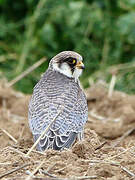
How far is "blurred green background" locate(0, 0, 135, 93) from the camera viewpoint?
14281 mm

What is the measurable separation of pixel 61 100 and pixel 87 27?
24.1 ft

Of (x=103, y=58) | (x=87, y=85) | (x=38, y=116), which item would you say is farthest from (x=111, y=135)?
(x=103, y=58)

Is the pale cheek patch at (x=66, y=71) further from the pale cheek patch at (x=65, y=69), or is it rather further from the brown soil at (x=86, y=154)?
the brown soil at (x=86, y=154)

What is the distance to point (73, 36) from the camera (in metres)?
14.7

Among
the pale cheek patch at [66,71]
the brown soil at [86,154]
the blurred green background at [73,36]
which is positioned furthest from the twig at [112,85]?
the pale cheek patch at [66,71]

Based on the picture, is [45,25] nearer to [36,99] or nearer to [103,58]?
[103,58]

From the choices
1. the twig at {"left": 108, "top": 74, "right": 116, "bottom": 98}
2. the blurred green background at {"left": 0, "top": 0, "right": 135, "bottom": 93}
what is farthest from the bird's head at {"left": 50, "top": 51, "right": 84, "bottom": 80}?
the blurred green background at {"left": 0, "top": 0, "right": 135, "bottom": 93}

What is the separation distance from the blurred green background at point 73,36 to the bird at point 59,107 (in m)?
5.37

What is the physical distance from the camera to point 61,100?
750cm

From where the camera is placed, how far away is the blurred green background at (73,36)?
14281 mm

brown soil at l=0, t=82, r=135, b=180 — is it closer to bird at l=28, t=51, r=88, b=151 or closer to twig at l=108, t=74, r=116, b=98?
bird at l=28, t=51, r=88, b=151

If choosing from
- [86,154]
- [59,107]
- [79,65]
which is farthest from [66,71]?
[86,154]

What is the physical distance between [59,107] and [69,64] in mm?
1199

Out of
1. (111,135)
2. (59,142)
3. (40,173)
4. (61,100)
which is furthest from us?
(111,135)
